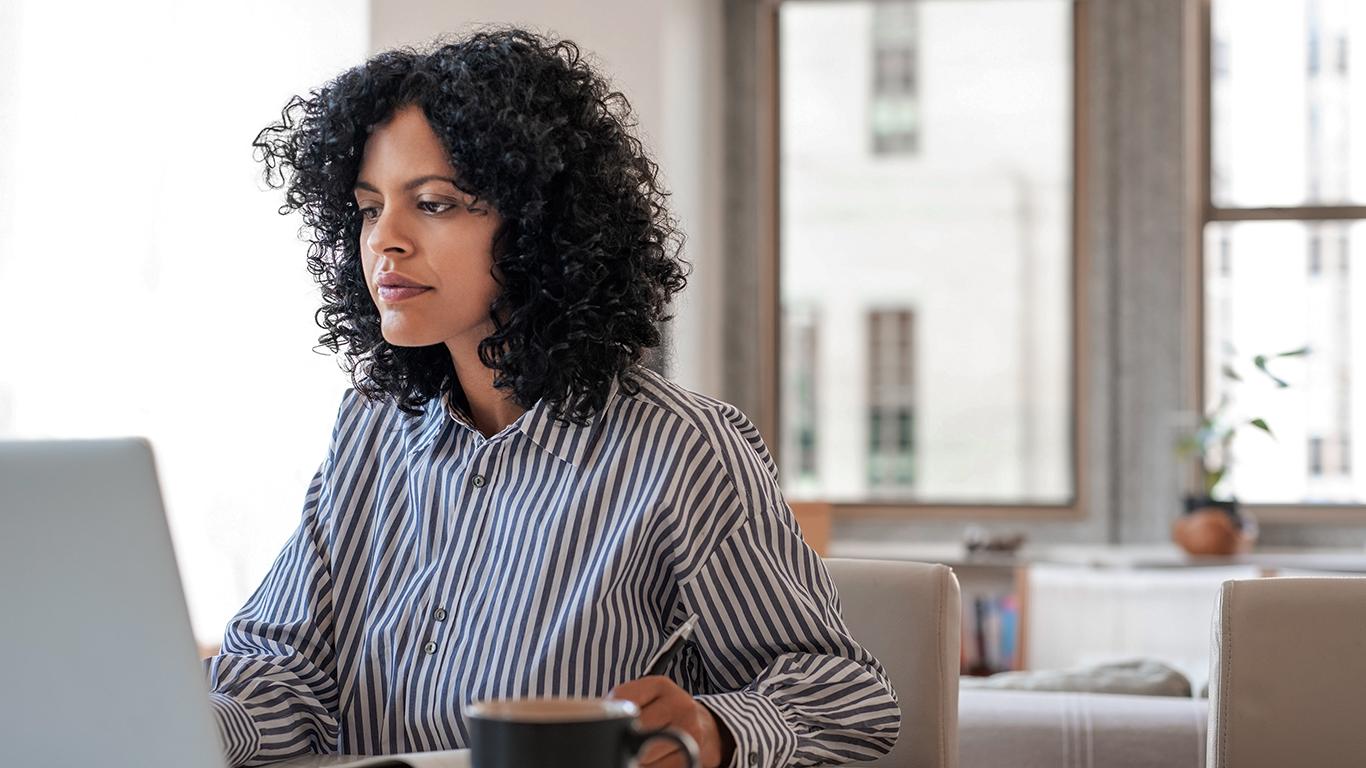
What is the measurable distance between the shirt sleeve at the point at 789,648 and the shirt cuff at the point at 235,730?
35cm

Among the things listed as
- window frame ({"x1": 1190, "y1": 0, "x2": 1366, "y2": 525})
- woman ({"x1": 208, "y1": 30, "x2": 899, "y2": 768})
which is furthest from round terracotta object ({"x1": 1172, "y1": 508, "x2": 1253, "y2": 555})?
woman ({"x1": 208, "y1": 30, "x2": 899, "y2": 768})

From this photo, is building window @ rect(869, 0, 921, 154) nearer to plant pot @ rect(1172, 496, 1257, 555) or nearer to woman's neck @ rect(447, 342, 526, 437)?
plant pot @ rect(1172, 496, 1257, 555)

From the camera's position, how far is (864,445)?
4.92 meters

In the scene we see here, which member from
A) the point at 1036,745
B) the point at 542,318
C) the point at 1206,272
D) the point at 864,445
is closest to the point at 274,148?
the point at 542,318

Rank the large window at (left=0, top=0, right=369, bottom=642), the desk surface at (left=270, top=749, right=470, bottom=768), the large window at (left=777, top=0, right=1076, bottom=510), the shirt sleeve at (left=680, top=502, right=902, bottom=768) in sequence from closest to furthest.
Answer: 1. the desk surface at (left=270, top=749, right=470, bottom=768)
2. the shirt sleeve at (left=680, top=502, right=902, bottom=768)
3. the large window at (left=0, top=0, right=369, bottom=642)
4. the large window at (left=777, top=0, right=1076, bottom=510)

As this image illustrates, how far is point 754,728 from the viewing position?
2.83ft

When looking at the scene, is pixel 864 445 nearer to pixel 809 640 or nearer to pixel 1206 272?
pixel 1206 272

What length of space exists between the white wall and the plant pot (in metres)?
1.72

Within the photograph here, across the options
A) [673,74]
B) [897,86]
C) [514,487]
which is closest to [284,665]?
[514,487]

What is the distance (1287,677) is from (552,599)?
68 centimetres

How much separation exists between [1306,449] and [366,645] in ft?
14.6

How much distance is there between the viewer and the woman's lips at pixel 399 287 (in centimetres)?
104

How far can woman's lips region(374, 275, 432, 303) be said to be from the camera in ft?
3.41

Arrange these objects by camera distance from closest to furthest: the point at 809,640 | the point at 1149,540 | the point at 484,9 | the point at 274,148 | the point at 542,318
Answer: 1. the point at 809,640
2. the point at 542,318
3. the point at 274,148
4. the point at 484,9
5. the point at 1149,540
